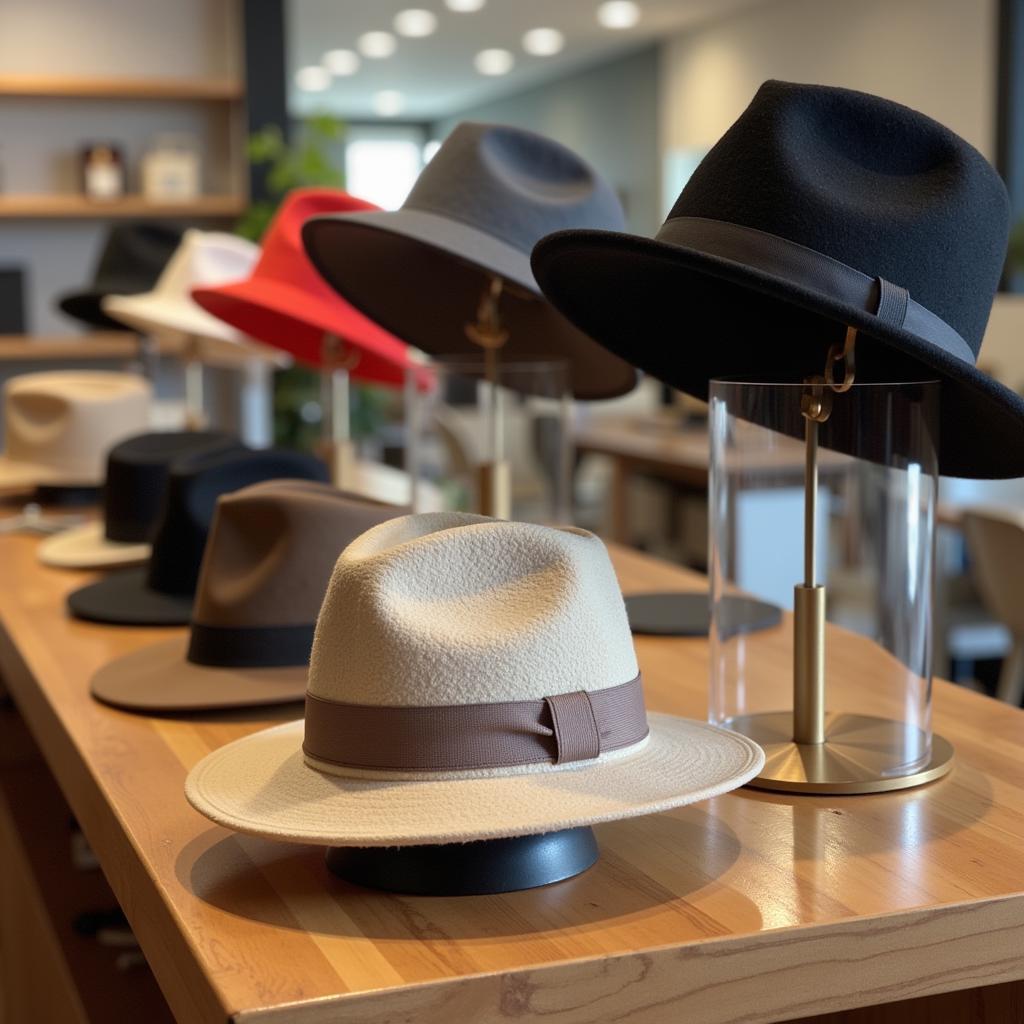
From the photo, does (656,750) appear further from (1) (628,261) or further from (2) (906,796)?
(1) (628,261)

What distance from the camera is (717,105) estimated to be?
32.2ft

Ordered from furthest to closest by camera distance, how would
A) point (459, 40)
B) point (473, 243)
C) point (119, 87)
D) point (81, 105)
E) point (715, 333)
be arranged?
point (459, 40) < point (81, 105) < point (119, 87) < point (473, 243) < point (715, 333)

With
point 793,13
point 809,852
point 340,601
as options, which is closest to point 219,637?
point 340,601

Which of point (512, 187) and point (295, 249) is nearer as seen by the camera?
point (512, 187)

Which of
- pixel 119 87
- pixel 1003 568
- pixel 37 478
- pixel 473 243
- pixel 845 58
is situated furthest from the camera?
pixel 845 58

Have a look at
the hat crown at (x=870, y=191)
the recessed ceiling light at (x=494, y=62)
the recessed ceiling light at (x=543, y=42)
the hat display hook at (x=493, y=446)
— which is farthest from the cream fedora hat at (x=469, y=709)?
the recessed ceiling light at (x=494, y=62)

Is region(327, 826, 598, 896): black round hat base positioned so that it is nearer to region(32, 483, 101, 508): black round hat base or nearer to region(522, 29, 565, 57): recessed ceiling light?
region(32, 483, 101, 508): black round hat base

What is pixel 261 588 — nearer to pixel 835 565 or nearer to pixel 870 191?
pixel 835 565

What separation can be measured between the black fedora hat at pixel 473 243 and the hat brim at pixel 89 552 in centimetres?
Answer: 45

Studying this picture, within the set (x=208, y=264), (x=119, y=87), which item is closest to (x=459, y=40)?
(x=119, y=87)

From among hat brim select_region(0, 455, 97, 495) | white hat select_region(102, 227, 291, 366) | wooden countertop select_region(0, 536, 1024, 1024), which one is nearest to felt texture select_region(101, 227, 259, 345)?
white hat select_region(102, 227, 291, 366)

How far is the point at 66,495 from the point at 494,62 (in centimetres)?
950

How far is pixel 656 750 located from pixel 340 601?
209 mm

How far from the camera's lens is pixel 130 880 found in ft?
3.09
